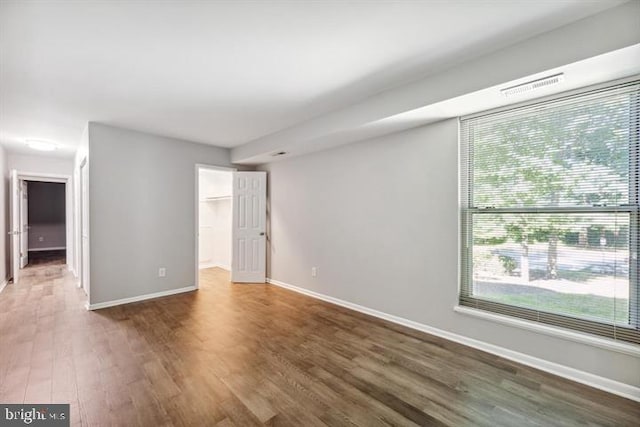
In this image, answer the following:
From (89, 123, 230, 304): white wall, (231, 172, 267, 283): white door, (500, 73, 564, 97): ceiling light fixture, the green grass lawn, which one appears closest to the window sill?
the green grass lawn

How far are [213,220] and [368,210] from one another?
15.3ft

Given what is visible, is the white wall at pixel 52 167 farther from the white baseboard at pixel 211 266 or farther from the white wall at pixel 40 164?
the white baseboard at pixel 211 266

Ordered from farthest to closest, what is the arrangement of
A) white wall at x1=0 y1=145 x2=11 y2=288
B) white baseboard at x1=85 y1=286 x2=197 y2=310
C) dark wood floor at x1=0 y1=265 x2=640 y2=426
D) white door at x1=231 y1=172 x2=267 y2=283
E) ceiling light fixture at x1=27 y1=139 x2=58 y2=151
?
white door at x1=231 y1=172 x2=267 y2=283
white wall at x1=0 y1=145 x2=11 y2=288
ceiling light fixture at x1=27 y1=139 x2=58 y2=151
white baseboard at x1=85 y1=286 x2=197 y2=310
dark wood floor at x1=0 y1=265 x2=640 y2=426

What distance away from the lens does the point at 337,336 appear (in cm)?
301

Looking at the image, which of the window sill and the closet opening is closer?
the window sill

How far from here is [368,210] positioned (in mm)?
3713

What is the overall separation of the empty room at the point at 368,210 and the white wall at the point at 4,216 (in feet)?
3.45

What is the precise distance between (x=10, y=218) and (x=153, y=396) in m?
6.14

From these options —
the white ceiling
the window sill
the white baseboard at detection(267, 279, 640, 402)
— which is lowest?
the white baseboard at detection(267, 279, 640, 402)

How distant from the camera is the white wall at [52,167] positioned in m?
5.67

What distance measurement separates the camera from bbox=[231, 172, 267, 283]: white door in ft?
17.4

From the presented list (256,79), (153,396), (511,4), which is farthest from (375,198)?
(153,396)

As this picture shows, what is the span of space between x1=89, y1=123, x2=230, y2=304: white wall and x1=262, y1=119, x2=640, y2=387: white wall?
1.80 meters

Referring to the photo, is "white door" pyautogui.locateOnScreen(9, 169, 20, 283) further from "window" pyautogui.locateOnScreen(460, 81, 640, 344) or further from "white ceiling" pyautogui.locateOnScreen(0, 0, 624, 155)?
"window" pyautogui.locateOnScreen(460, 81, 640, 344)
